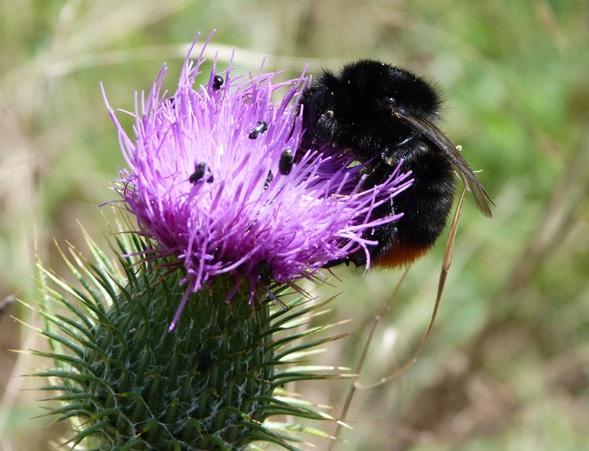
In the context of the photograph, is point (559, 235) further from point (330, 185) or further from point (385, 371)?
point (330, 185)

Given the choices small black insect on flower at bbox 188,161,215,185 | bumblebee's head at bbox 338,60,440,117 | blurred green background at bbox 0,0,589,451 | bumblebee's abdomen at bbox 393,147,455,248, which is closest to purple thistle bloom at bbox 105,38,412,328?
small black insect on flower at bbox 188,161,215,185

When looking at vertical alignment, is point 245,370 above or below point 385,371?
below

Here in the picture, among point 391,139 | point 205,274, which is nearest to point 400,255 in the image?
point 391,139

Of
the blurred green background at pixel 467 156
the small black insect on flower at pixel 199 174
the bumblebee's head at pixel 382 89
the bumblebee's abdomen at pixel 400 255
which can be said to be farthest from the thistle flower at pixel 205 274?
the blurred green background at pixel 467 156

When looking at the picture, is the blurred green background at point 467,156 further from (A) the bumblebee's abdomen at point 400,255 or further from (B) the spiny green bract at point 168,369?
Answer: (B) the spiny green bract at point 168,369

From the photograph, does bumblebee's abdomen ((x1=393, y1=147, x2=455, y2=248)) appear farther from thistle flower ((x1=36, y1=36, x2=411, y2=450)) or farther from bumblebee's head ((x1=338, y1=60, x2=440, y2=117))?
bumblebee's head ((x1=338, y1=60, x2=440, y2=117))

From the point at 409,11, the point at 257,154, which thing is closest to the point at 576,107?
the point at 409,11
